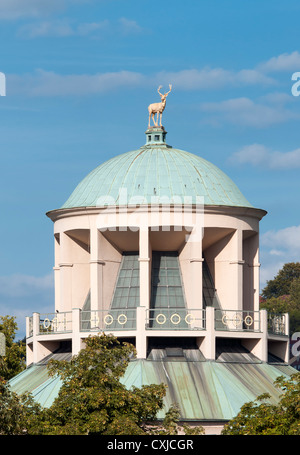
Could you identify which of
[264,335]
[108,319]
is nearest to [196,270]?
[264,335]

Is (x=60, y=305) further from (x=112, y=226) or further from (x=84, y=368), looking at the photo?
(x=84, y=368)

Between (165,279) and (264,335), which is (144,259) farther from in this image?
(264,335)

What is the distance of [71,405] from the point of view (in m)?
51.4

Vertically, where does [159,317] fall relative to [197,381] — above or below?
above

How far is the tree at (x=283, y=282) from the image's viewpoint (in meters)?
166

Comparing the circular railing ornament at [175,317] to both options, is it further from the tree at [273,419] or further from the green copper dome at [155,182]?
the tree at [273,419]

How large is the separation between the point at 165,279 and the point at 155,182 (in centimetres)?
521

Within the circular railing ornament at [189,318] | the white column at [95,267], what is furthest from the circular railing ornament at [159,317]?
the white column at [95,267]

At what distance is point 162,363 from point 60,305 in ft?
29.5

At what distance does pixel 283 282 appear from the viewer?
16688 centimetres

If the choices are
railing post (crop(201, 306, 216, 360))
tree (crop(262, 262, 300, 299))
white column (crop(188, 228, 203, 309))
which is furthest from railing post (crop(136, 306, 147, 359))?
tree (crop(262, 262, 300, 299))

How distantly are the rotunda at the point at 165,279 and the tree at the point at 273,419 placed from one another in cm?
814

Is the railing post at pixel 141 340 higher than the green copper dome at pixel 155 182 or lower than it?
lower

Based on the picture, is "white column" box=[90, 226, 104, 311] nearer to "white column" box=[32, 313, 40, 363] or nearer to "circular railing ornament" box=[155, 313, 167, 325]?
"circular railing ornament" box=[155, 313, 167, 325]
